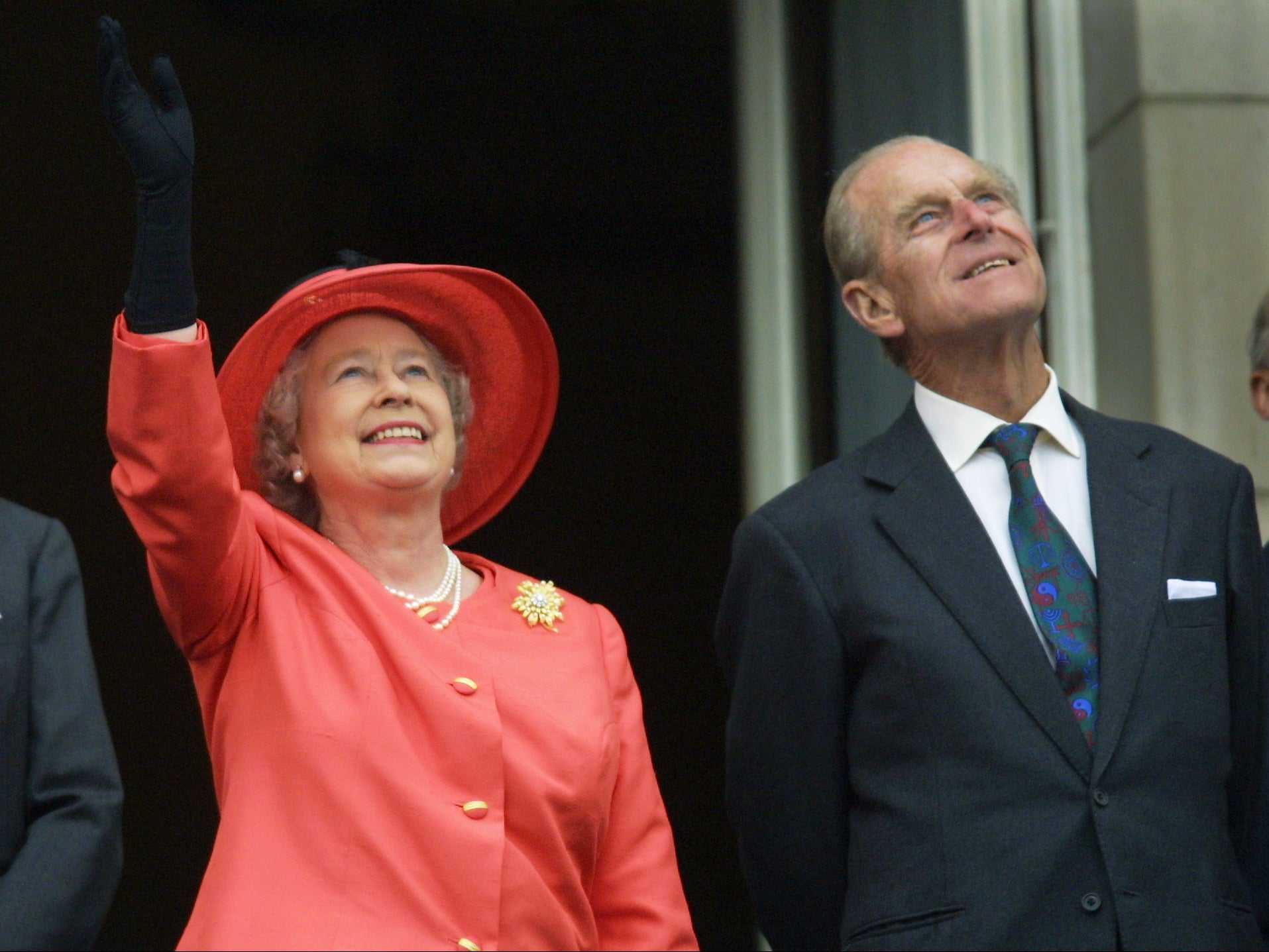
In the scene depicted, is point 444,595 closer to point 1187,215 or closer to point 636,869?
point 636,869

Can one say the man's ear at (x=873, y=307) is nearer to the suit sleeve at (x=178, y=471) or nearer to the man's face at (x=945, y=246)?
the man's face at (x=945, y=246)

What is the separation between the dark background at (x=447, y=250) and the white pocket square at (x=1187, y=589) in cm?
299

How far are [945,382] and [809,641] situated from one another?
586mm

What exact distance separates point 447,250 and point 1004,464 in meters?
3.35

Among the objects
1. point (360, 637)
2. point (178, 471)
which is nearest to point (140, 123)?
point (178, 471)

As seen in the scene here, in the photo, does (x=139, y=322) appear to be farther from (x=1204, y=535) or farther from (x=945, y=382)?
(x=1204, y=535)

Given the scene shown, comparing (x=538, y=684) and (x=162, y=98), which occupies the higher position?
(x=162, y=98)

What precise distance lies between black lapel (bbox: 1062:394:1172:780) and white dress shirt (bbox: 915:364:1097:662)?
1.3 inches

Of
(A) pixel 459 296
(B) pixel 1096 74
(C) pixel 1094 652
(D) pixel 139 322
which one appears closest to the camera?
(D) pixel 139 322

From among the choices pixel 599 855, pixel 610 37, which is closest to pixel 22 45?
pixel 610 37

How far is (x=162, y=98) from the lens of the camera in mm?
2658

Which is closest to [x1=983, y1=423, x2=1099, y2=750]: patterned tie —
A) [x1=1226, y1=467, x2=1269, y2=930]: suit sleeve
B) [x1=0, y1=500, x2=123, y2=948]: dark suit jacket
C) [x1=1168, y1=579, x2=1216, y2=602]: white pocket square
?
[x1=1168, y1=579, x2=1216, y2=602]: white pocket square

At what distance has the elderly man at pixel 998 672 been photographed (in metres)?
2.74

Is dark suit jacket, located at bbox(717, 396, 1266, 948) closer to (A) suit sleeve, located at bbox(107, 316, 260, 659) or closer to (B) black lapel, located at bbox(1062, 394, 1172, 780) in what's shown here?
(B) black lapel, located at bbox(1062, 394, 1172, 780)
